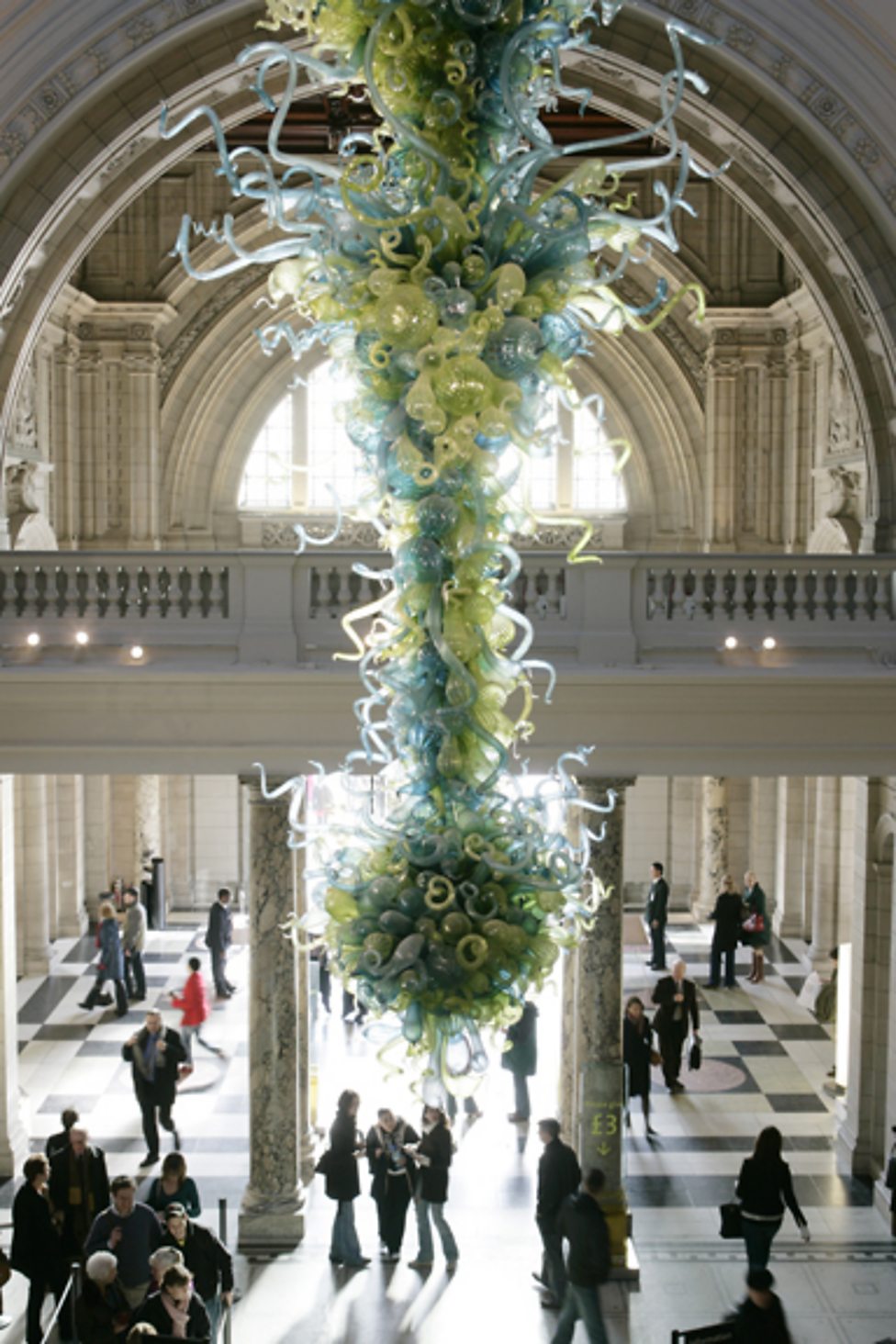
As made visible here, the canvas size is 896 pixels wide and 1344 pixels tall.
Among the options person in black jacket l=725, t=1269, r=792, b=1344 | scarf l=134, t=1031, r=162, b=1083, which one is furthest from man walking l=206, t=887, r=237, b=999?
person in black jacket l=725, t=1269, r=792, b=1344

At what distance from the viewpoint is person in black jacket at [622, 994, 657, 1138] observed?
13203 mm

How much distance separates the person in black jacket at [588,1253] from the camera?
8539mm

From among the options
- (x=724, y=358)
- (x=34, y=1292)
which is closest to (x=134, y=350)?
(x=724, y=358)

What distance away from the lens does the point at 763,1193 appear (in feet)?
32.9

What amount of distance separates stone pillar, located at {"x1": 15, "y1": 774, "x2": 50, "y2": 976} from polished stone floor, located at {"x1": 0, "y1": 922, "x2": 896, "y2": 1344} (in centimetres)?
35

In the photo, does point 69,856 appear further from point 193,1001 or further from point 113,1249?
point 113,1249

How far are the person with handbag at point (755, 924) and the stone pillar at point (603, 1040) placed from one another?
6819mm

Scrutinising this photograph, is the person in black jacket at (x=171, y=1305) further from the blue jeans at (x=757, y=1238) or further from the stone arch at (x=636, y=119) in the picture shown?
the stone arch at (x=636, y=119)

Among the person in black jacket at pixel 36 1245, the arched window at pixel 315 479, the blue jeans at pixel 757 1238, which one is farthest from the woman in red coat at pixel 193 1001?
the arched window at pixel 315 479

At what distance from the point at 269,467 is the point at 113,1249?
15310 mm

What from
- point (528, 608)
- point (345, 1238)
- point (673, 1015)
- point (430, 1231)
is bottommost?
point (345, 1238)

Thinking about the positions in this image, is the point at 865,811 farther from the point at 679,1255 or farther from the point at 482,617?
the point at 482,617

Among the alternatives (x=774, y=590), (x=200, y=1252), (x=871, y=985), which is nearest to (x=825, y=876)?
(x=871, y=985)

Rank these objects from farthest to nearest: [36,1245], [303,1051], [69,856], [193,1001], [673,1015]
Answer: [69,856] < [193,1001] < [673,1015] < [303,1051] < [36,1245]
